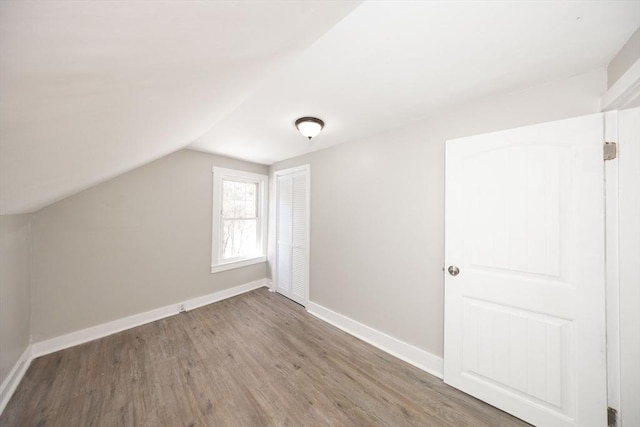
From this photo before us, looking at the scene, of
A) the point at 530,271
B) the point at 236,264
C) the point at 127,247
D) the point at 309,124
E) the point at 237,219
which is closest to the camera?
the point at 530,271

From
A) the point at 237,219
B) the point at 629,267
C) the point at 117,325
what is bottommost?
the point at 117,325

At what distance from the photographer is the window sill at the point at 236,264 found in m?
3.26

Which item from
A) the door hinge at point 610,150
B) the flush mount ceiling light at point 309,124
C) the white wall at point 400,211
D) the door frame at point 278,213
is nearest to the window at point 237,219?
the door frame at point 278,213

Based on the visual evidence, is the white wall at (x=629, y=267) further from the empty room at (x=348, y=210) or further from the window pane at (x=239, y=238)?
the window pane at (x=239, y=238)

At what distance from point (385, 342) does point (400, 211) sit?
1.36 m

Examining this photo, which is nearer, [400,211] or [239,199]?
[400,211]

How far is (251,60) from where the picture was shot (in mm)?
907

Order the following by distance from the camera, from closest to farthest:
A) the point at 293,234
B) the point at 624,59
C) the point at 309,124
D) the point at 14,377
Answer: the point at 624,59
the point at 14,377
the point at 309,124
the point at 293,234

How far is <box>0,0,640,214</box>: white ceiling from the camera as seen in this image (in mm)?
412

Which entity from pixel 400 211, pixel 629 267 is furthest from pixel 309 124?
pixel 629 267

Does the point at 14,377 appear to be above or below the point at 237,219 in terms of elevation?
below

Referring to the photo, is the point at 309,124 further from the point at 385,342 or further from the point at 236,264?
the point at 236,264

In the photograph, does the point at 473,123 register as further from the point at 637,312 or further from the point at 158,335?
the point at 158,335

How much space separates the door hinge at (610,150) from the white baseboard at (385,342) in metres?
1.82
